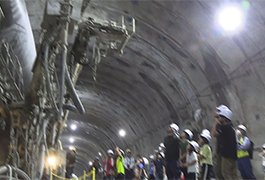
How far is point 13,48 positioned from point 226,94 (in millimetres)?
6283

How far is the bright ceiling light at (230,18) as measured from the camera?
736 cm

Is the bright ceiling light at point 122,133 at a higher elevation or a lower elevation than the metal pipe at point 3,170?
higher

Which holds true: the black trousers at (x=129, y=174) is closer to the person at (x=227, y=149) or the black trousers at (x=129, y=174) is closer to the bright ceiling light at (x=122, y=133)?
the person at (x=227, y=149)

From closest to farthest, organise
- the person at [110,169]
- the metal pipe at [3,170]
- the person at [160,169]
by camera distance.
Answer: the metal pipe at [3,170] → the person at [160,169] → the person at [110,169]

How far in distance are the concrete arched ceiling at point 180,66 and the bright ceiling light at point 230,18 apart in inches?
7.6

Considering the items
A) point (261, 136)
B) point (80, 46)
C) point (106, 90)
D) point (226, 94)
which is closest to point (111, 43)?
point (80, 46)

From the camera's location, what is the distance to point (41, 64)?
16.8 feet

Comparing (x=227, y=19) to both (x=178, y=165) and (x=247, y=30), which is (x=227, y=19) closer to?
(x=247, y=30)

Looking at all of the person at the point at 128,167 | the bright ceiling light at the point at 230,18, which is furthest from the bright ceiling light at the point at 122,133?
the bright ceiling light at the point at 230,18

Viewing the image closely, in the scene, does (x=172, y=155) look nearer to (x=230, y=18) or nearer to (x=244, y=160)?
(x=244, y=160)

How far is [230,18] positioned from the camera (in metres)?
7.59

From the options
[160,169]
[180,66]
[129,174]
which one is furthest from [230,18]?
[129,174]

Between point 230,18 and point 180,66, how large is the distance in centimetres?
329

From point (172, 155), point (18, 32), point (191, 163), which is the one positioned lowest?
point (191, 163)
